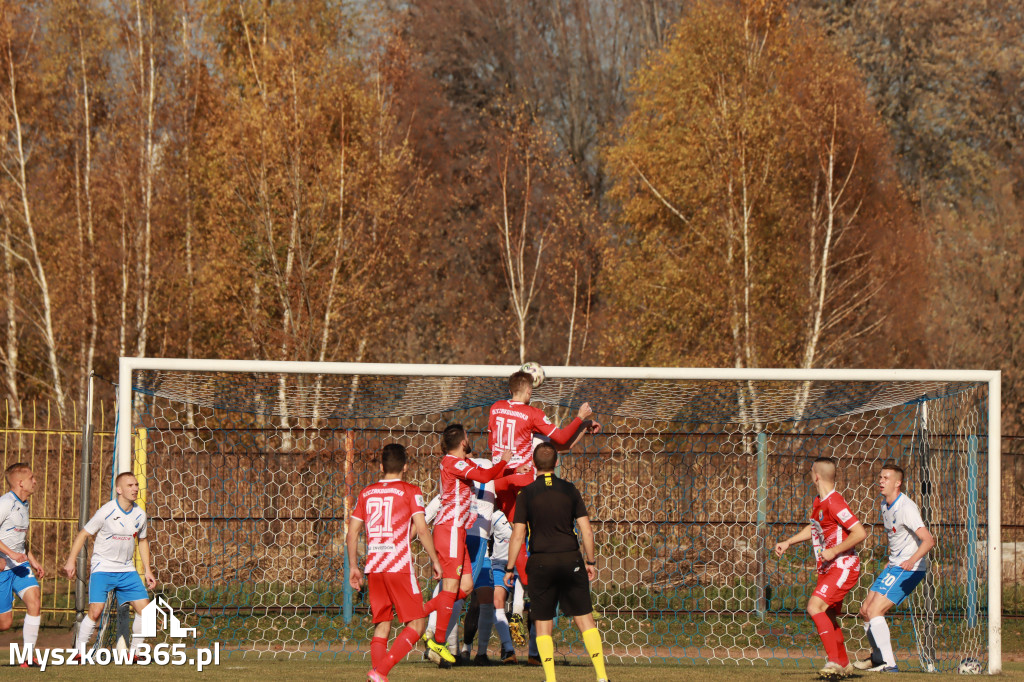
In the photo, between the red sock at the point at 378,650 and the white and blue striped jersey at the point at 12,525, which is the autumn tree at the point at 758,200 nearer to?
the red sock at the point at 378,650

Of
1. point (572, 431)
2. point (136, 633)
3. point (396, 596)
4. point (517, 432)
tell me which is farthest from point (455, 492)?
point (136, 633)

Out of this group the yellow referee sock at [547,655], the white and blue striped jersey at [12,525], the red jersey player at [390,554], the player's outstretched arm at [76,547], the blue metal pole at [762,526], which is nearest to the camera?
the yellow referee sock at [547,655]

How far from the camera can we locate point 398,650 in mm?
6250

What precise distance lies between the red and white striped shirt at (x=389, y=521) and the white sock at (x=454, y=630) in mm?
1496

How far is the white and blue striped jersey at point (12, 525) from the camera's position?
7.72 metres

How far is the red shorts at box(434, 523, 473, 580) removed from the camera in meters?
7.52

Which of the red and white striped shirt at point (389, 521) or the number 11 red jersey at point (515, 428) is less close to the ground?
the number 11 red jersey at point (515, 428)

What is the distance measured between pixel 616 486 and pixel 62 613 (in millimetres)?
6533

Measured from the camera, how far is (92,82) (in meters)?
24.4

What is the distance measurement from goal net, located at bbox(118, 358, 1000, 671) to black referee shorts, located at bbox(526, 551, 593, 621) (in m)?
2.37

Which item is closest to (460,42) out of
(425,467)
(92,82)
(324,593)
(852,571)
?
(92,82)

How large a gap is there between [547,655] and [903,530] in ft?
11.1

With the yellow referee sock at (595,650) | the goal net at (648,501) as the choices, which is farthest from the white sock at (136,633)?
the yellow referee sock at (595,650)

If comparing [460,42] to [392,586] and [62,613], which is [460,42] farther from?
[392,586]
